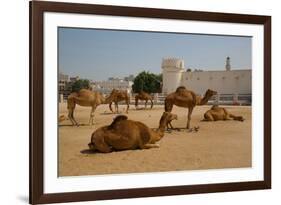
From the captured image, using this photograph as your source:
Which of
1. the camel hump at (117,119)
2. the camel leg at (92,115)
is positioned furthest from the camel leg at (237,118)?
the camel leg at (92,115)

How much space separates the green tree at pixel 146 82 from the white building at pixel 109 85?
4 cm

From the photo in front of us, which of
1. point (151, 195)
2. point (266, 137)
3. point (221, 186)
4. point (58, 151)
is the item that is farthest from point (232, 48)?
point (58, 151)

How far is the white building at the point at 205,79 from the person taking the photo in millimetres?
1705

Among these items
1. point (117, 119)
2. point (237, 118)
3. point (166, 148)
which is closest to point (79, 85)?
point (117, 119)

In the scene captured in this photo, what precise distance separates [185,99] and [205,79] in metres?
0.12

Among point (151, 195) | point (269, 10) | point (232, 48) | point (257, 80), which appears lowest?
point (151, 195)

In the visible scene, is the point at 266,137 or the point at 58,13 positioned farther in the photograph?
the point at 266,137

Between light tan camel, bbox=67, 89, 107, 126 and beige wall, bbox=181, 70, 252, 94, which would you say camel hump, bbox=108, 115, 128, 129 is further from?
beige wall, bbox=181, 70, 252, 94

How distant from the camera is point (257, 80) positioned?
184cm

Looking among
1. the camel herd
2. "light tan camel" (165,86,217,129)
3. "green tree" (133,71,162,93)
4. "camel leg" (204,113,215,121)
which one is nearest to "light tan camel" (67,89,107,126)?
the camel herd

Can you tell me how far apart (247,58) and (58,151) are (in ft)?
2.80

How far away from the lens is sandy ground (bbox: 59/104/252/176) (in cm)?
160

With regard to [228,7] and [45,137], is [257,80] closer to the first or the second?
[228,7]

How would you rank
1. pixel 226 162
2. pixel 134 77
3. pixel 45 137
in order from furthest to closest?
pixel 226 162 → pixel 134 77 → pixel 45 137
